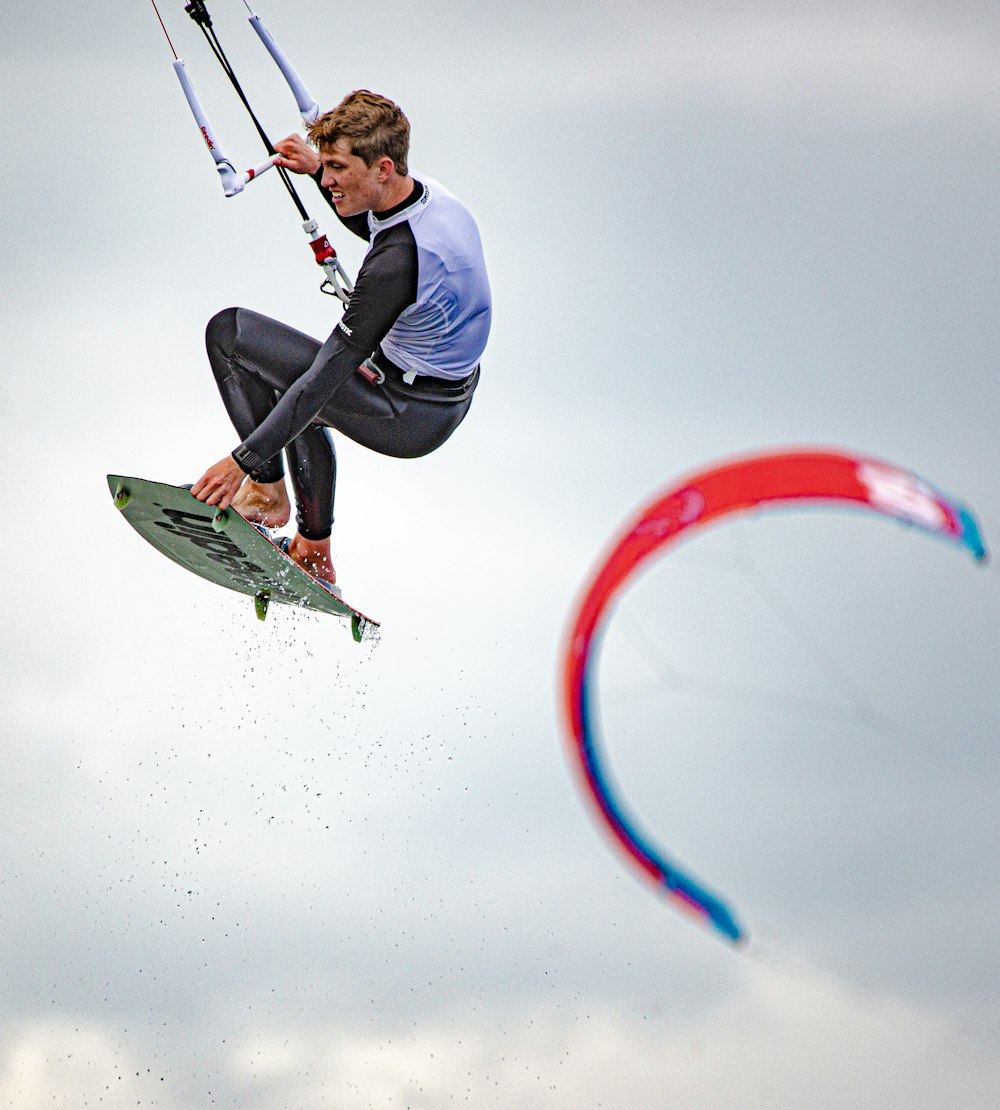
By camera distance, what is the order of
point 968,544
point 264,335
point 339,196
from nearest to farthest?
point 968,544
point 339,196
point 264,335

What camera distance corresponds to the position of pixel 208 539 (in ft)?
36.7

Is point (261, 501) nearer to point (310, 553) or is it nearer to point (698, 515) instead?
point (310, 553)

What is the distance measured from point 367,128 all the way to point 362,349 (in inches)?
49.5

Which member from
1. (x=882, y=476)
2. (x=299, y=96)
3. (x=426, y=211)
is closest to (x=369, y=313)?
(x=426, y=211)

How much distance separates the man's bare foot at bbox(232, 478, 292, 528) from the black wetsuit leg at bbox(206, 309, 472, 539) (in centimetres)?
13

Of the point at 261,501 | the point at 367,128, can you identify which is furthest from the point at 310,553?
the point at 367,128

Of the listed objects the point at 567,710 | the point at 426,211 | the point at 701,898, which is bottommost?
the point at 701,898

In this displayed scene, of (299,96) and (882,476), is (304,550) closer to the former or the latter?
(299,96)

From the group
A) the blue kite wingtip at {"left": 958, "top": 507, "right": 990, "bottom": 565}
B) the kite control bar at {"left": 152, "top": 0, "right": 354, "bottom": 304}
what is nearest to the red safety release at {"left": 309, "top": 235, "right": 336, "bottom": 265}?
the kite control bar at {"left": 152, "top": 0, "right": 354, "bottom": 304}

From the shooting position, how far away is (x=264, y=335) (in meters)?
10.6

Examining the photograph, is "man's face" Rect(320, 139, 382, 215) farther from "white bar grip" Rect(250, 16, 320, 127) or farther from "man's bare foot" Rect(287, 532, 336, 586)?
"man's bare foot" Rect(287, 532, 336, 586)

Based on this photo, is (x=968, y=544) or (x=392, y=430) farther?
(x=392, y=430)

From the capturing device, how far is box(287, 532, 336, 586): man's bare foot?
11328mm

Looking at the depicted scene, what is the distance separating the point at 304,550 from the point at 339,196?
8.56 feet
